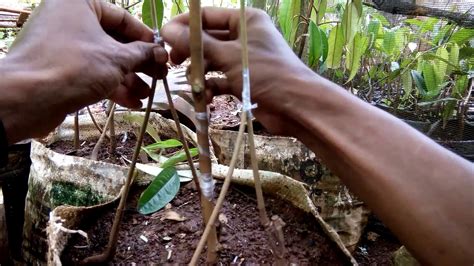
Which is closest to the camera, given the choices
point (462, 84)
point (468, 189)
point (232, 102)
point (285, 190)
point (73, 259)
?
point (468, 189)

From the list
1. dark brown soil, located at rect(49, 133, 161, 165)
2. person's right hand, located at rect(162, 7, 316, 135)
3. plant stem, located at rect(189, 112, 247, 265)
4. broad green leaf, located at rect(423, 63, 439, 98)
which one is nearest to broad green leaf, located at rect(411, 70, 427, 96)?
broad green leaf, located at rect(423, 63, 439, 98)

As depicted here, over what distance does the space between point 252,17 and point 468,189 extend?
29cm

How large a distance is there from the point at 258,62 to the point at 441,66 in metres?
1.00

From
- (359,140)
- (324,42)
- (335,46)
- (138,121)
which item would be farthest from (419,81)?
(359,140)

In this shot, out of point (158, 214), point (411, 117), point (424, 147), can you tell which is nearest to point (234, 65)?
point (424, 147)

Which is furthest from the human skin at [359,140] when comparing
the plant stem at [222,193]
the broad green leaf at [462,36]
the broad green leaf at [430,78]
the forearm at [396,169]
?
the broad green leaf at [462,36]

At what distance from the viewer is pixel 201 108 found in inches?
18.6

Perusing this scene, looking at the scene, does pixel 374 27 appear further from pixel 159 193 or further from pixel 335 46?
pixel 159 193

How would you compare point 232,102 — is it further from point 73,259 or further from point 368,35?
point 73,259

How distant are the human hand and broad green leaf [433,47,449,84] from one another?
101 cm

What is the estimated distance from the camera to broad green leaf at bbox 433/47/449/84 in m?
1.27

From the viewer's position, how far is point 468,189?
1.40 ft

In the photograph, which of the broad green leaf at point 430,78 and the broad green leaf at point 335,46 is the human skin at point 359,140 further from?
the broad green leaf at point 430,78

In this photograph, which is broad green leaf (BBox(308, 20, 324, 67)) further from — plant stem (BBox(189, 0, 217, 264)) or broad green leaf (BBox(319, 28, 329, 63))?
plant stem (BBox(189, 0, 217, 264))
